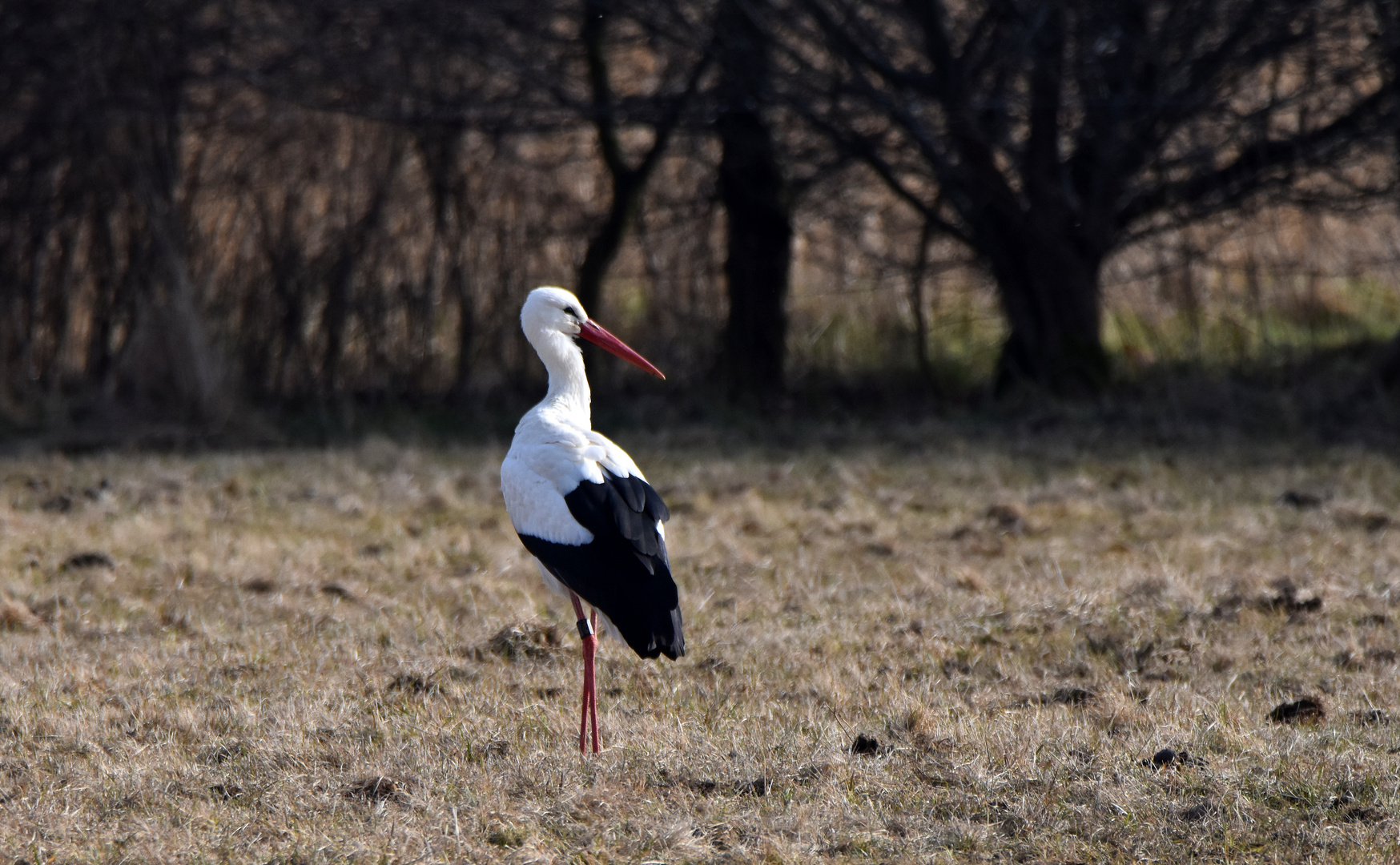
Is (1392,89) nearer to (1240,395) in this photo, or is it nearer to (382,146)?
(1240,395)

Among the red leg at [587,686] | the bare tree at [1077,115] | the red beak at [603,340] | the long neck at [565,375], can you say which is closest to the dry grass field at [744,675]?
the red leg at [587,686]

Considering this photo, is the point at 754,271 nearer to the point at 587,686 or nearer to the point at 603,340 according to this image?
the point at 603,340

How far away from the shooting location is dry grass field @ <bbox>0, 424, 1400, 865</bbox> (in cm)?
324

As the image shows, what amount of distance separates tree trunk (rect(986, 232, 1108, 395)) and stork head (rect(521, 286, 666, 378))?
5786 millimetres

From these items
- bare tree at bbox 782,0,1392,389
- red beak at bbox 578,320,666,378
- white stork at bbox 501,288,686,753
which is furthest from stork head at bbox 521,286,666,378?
bare tree at bbox 782,0,1392,389

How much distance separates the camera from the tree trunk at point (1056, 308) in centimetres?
1025

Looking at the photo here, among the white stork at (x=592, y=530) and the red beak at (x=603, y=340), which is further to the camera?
the red beak at (x=603, y=340)

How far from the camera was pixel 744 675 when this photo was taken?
15.0 feet

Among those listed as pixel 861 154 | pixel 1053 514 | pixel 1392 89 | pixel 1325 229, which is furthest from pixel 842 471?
pixel 1325 229

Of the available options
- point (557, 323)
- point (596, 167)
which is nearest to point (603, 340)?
point (557, 323)

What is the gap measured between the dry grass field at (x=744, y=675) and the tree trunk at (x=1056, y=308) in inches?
92.2

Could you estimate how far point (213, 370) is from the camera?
10.2m

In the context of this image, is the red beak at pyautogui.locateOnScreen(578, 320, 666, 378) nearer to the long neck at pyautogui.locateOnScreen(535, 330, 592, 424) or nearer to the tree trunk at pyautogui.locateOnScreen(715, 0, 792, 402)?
the long neck at pyautogui.locateOnScreen(535, 330, 592, 424)

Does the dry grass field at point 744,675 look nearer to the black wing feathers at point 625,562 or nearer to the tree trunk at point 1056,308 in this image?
the black wing feathers at point 625,562
